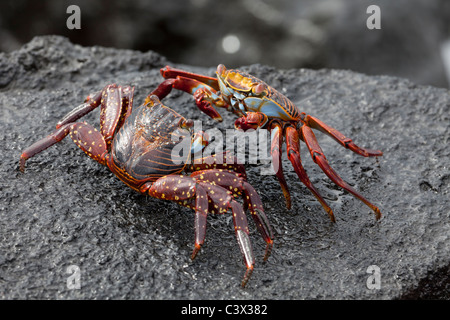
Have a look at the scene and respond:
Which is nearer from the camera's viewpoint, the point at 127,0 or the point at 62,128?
the point at 62,128

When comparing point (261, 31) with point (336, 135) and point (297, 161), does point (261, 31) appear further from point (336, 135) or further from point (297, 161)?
point (297, 161)

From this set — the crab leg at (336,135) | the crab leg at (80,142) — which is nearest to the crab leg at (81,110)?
the crab leg at (80,142)

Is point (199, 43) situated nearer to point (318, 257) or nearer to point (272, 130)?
point (272, 130)

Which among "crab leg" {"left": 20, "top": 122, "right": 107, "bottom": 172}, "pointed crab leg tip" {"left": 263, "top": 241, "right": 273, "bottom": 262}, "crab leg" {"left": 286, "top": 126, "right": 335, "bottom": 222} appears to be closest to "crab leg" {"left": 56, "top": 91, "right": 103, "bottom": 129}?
"crab leg" {"left": 20, "top": 122, "right": 107, "bottom": 172}

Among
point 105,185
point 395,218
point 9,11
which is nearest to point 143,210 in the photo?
point 105,185

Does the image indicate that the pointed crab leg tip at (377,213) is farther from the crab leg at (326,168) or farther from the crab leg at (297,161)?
the crab leg at (297,161)

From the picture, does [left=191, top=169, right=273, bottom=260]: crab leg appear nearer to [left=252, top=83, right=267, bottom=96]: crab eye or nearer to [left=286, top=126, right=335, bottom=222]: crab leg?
[left=286, top=126, right=335, bottom=222]: crab leg
